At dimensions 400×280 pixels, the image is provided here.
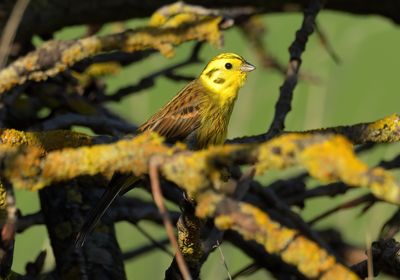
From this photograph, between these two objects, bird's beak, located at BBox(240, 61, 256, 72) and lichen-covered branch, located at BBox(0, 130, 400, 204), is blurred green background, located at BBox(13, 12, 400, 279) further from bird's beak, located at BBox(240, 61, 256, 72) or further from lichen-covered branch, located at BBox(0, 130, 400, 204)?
lichen-covered branch, located at BBox(0, 130, 400, 204)

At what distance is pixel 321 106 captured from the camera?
463 cm

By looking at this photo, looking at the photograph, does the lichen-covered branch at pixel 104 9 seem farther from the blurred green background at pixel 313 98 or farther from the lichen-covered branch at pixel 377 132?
the lichen-covered branch at pixel 377 132

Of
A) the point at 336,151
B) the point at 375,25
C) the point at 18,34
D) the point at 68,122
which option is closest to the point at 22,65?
the point at 68,122

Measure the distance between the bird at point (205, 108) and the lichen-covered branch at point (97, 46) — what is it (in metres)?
0.41

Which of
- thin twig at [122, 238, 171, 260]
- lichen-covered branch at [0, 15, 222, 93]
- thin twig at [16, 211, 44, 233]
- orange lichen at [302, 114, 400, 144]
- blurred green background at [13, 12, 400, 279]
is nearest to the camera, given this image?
orange lichen at [302, 114, 400, 144]

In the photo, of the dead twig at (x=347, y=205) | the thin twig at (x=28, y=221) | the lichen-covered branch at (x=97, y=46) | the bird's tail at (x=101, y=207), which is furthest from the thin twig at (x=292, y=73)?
the thin twig at (x=28, y=221)

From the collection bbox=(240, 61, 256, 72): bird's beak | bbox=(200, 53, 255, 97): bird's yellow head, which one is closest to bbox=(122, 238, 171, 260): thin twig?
bbox=(200, 53, 255, 97): bird's yellow head

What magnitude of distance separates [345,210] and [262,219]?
8.67 feet

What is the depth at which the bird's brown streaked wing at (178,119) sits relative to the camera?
4.27 metres

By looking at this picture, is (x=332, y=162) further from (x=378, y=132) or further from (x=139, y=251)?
(x=139, y=251)

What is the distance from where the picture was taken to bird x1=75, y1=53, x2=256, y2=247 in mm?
4297

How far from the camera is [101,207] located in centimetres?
346

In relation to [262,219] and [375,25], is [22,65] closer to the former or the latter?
[262,219]

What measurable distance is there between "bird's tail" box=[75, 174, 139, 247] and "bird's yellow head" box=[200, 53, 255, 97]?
3.95ft
